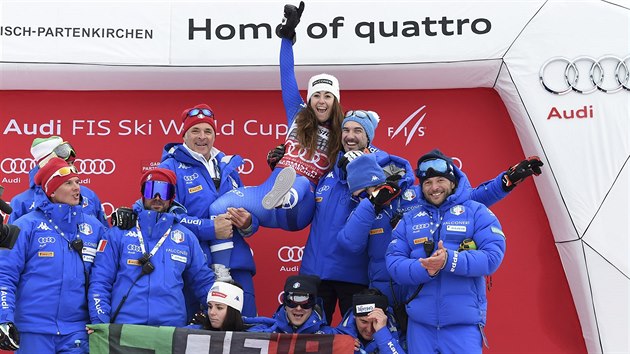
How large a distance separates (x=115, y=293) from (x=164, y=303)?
305mm

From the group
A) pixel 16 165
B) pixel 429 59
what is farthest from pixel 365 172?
pixel 16 165

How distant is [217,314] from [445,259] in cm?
140

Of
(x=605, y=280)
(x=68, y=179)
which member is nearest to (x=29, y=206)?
(x=68, y=179)

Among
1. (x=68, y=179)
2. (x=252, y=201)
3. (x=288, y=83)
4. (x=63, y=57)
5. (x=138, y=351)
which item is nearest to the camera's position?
(x=138, y=351)

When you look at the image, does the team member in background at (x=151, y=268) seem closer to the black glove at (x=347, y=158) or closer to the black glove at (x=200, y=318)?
the black glove at (x=200, y=318)

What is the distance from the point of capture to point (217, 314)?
4773mm

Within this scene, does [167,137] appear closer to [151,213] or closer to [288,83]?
[288,83]

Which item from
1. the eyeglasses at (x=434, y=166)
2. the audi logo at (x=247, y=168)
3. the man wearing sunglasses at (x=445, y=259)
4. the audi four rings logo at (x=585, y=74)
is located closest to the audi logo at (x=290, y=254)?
the audi logo at (x=247, y=168)

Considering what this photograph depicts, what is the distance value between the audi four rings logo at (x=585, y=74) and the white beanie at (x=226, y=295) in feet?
9.58

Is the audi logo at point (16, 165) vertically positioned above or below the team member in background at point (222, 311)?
above

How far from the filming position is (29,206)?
519 cm

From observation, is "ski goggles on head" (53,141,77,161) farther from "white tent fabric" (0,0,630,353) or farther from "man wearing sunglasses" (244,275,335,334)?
"man wearing sunglasses" (244,275,335,334)

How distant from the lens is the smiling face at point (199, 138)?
5508 millimetres

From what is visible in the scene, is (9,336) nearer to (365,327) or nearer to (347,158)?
(365,327)
